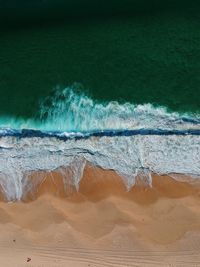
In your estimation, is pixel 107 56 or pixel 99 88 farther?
pixel 107 56

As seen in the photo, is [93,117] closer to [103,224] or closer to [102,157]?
[102,157]

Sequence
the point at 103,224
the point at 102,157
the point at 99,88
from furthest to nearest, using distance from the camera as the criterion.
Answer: the point at 99,88, the point at 102,157, the point at 103,224

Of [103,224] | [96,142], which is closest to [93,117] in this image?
[96,142]

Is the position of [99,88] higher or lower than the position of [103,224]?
higher

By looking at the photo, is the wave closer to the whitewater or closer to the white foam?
the whitewater

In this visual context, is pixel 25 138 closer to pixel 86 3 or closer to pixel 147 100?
pixel 147 100

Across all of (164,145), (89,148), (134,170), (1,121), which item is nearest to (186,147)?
(164,145)

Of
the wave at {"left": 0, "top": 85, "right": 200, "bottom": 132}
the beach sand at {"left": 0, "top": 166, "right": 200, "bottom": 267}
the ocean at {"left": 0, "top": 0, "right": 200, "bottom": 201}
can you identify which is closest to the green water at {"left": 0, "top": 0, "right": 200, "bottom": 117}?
the ocean at {"left": 0, "top": 0, "right": 200, "bottom": 201}
